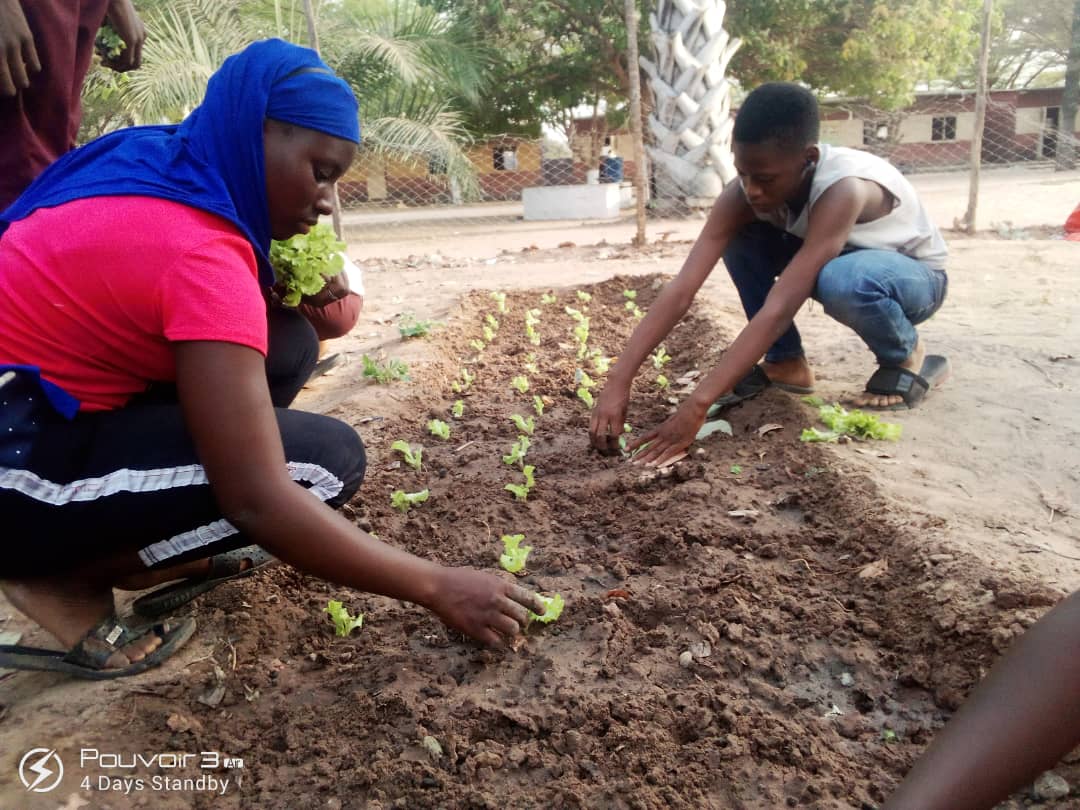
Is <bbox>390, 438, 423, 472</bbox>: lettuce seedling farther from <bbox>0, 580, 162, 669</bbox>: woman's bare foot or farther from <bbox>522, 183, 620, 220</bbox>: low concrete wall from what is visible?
<bbox>522, 183, 620, 220</bbox>: low concrete wall

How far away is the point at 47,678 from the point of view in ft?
7.03

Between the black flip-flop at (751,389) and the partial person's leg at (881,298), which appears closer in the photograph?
the partial person's leg at (881,298)

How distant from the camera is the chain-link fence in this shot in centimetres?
1502

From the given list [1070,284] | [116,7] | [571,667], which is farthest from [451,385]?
[1070,284]

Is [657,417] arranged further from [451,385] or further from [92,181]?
[92,181]

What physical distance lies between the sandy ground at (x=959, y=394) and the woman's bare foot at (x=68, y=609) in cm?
10

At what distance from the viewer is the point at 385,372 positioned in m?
4.45

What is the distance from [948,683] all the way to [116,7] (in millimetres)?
3248

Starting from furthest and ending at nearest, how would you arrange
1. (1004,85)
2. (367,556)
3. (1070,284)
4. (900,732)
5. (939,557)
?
(1004,85) < (1070,284) < (939,557) < (900,732) < (367,556)

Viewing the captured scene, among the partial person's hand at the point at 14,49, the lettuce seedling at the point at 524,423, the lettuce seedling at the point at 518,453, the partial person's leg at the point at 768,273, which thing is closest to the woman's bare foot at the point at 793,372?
the partial person's leg at the point at 768,273

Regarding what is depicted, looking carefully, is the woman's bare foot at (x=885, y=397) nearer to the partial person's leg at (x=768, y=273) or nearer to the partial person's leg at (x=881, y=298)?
the partial person's leg at (x=881, y=298)

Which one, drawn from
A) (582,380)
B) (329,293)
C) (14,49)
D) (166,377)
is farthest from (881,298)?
(14,49)

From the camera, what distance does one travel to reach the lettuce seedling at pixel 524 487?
9.88ft

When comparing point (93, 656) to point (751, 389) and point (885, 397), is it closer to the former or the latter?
point (751, 389)
